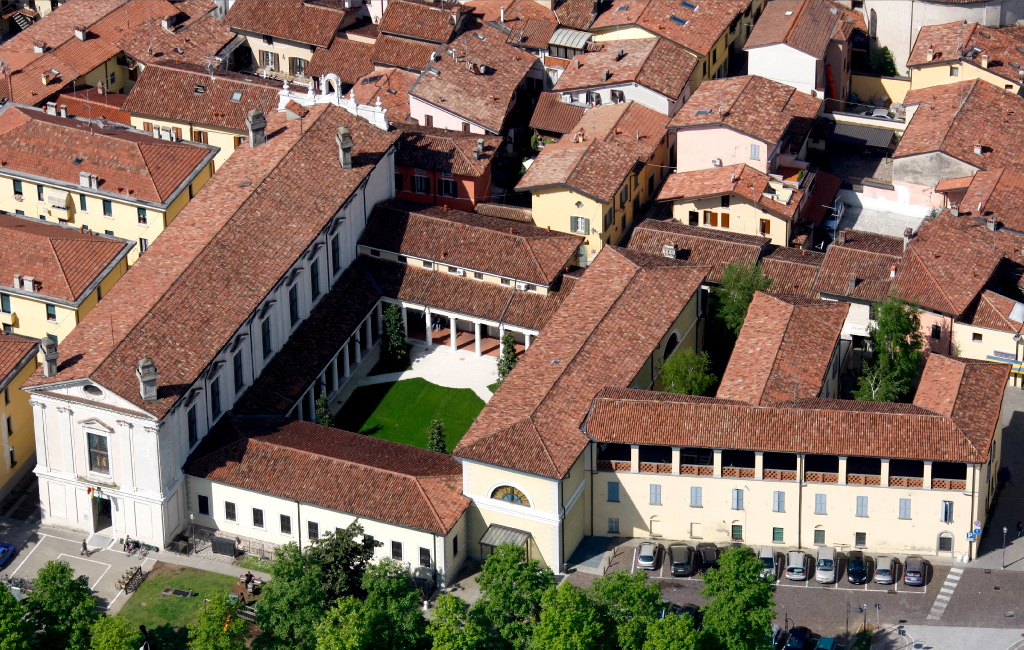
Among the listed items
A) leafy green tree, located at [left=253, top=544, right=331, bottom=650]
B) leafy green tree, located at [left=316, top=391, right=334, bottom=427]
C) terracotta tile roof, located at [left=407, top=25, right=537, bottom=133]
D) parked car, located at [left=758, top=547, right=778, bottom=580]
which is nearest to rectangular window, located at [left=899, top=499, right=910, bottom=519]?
parked car, located at [left=758, top=547, right=778, bottom=580]

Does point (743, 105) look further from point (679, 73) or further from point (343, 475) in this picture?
point (343, 475)

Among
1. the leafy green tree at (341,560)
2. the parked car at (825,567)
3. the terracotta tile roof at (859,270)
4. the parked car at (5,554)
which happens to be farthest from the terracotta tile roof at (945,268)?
the parked car at (5,554)

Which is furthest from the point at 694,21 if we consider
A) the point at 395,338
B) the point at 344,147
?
the point at 395,338

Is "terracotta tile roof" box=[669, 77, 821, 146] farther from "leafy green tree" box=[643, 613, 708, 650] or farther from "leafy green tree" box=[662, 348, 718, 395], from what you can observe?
"leafy green tree" box=[643, 613, 708, 650]

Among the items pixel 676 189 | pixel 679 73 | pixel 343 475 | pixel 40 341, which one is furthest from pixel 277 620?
pixel 679 73

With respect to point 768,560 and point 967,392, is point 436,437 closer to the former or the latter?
point 768,560

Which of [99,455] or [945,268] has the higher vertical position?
[945,268]

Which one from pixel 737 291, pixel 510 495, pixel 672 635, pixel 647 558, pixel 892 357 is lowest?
pixel 647 558
